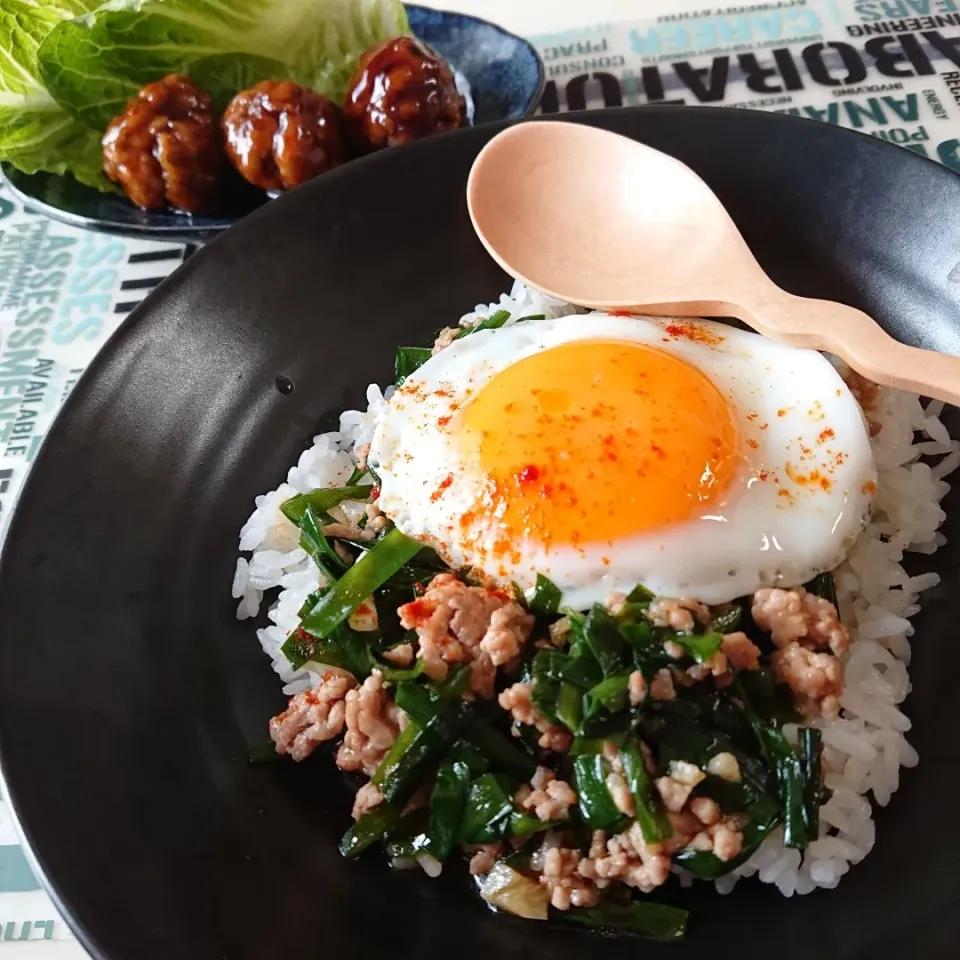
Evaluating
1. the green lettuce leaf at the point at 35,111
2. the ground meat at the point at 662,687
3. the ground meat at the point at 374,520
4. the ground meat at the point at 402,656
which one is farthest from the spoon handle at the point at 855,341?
the green lettuce leaf at the point at 35,111

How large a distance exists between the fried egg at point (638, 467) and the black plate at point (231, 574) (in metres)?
0.37

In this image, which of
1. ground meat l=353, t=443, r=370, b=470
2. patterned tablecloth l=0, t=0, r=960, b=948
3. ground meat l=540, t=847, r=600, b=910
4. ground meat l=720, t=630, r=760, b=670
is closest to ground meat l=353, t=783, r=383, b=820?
ground meat l=540, t=847, r=600, b=910

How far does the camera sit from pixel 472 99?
355 centimetres

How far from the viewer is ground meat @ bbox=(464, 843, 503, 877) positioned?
179 cm

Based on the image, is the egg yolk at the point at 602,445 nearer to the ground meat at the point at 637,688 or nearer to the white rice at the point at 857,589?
the ground meat at the point at 637,688

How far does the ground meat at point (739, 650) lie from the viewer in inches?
71.7

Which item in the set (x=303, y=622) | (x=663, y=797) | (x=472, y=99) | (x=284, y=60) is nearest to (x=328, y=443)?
(x=303, y=622)

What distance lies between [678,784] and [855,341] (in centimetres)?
108

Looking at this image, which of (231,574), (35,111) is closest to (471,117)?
(35,111)

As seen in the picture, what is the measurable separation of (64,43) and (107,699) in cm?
269

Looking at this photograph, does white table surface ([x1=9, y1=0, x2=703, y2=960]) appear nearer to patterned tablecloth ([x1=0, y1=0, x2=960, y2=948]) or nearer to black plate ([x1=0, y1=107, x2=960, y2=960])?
patterned tablecloth ([x1=0, y1=0, x2=960, y2=948])

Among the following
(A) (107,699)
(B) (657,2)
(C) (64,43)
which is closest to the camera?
(A) (107,699)

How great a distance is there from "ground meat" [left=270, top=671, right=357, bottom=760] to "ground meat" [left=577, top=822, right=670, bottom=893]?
59cm

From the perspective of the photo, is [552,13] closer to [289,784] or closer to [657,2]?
[657,2]
